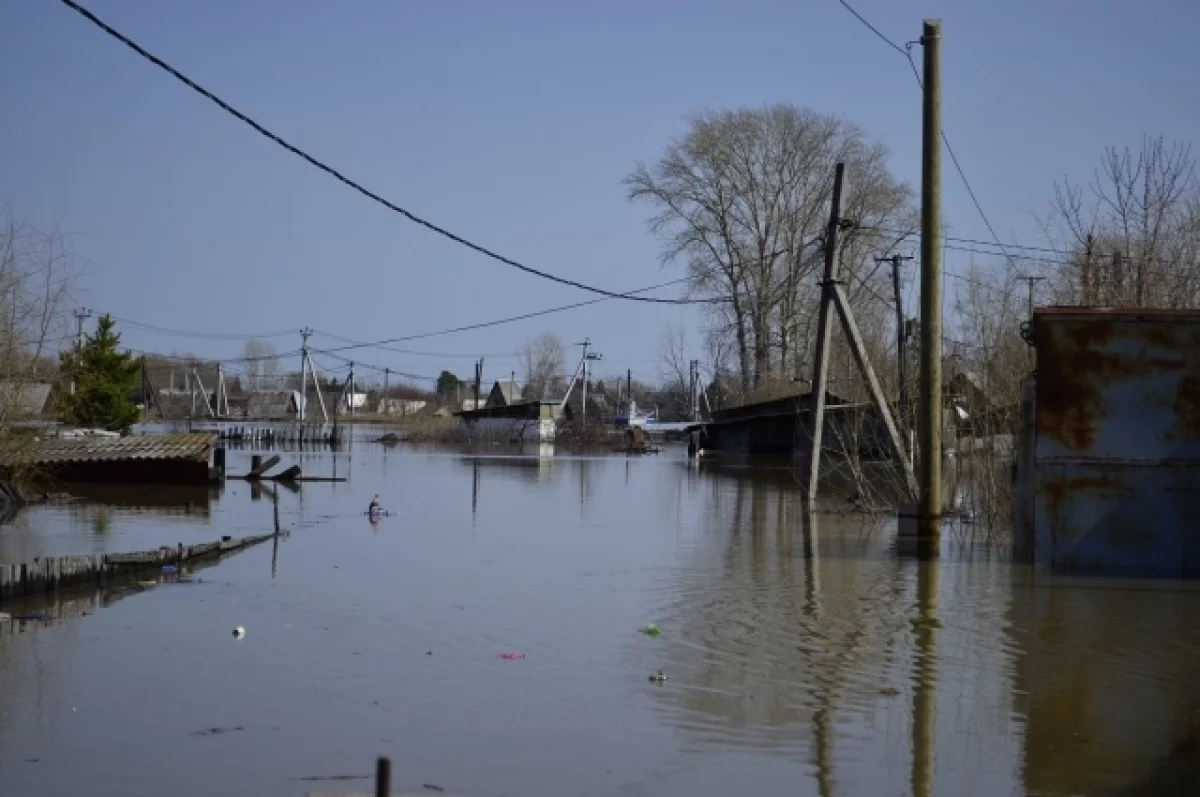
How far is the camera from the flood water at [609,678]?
803cm

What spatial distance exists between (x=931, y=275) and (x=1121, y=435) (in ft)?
9.18

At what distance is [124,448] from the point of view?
34.8m

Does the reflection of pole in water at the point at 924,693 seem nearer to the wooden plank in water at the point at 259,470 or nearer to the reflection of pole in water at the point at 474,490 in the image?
the reflection of pole in water at the point at 474,490

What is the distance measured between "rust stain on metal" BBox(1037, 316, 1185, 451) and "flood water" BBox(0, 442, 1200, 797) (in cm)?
179

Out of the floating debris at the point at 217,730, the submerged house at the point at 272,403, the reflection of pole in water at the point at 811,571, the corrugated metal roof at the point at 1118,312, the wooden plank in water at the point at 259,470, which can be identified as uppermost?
the submerged house at the point at 272,403

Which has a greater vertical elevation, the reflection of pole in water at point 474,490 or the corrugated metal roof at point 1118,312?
the corrugated metal roof at point 1118,312

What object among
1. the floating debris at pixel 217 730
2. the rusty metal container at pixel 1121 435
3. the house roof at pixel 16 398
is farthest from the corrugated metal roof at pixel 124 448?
the floating debris at pixel 217 730

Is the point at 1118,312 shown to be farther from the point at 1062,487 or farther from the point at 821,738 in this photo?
the point at 821,738

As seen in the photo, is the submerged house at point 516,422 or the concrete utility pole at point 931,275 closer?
the concrete utility pole at point 931,275

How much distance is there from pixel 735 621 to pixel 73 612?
615cm

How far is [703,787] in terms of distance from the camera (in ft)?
25.6

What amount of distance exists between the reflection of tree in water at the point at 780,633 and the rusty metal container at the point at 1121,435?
87.2 inches

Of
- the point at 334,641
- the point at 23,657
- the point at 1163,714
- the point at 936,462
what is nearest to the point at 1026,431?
the point at 936,462

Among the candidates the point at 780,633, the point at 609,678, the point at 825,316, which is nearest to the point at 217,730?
the point at 609,678
